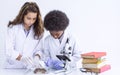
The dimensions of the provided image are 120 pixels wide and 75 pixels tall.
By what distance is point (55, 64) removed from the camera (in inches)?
86.4

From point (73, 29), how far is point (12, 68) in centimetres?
100

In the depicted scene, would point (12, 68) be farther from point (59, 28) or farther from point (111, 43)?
point (111, 43)

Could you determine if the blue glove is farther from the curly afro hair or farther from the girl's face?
the girl's face

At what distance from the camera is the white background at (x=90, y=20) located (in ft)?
9.98

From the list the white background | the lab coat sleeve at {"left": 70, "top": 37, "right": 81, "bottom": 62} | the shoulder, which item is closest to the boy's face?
the lab coat sleeve at {"left": 70, "top": 37, "right": 81, "bottom": 62}

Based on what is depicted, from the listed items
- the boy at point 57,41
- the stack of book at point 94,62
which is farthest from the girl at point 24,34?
the stack of book at point 94,62

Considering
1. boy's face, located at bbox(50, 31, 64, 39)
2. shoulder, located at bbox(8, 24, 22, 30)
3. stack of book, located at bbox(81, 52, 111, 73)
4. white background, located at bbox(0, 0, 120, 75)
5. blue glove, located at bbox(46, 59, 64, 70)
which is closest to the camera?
stack of book, located at bbox(81, 52, 111, 73)

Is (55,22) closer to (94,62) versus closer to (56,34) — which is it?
(56,34)

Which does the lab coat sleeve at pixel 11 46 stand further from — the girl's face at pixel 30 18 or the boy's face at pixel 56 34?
the boy's face at pixel 56 34

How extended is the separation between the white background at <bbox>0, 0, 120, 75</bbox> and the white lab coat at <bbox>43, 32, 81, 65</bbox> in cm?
73

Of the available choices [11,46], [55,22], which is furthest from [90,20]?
[11,46]

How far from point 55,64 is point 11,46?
1.37 ft

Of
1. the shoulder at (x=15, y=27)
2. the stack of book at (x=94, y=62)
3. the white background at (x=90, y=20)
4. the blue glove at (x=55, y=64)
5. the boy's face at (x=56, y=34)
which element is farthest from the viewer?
the white background at (x=90, y=20)

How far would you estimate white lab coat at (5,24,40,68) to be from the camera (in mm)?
2350
